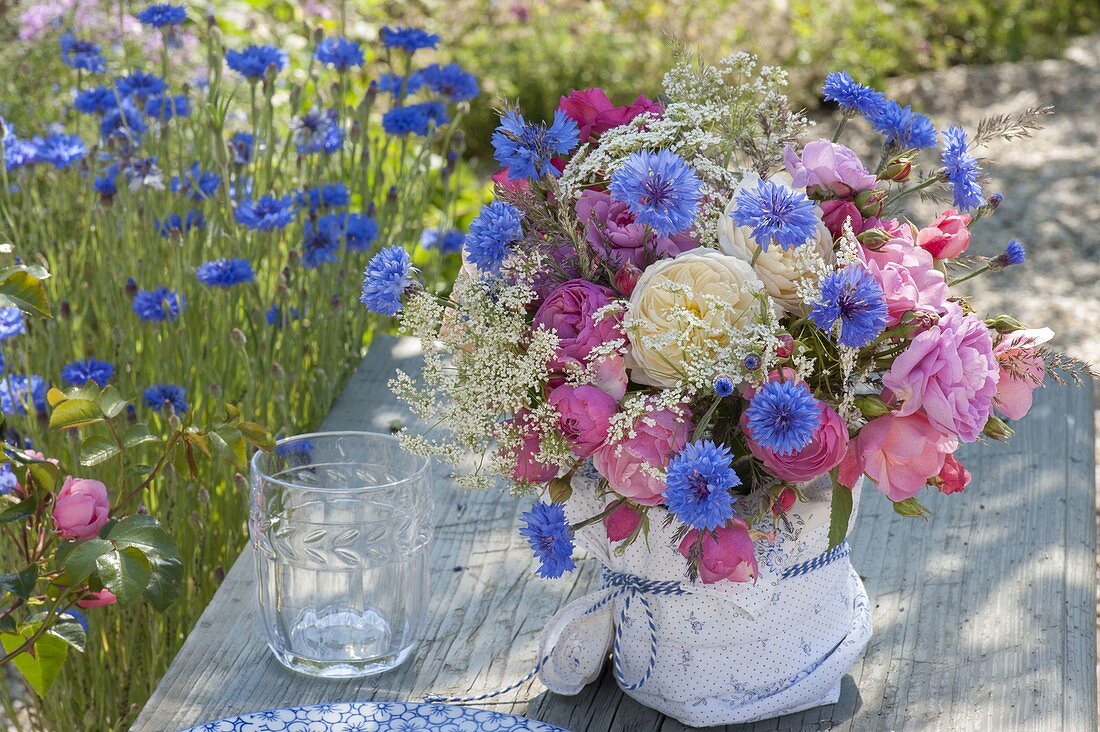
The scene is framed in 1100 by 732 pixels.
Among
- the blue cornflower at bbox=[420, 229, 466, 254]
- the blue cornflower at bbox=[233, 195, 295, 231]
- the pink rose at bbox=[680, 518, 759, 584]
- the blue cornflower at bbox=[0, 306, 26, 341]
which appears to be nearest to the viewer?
the pink rose at bbox=[680, 518, 759, 584]

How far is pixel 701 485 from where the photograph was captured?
2.99ft

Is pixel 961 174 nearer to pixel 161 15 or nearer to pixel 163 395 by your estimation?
pixel 163 395

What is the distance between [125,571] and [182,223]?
1.07 m

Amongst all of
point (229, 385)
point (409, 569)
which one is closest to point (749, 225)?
point (409, 569)

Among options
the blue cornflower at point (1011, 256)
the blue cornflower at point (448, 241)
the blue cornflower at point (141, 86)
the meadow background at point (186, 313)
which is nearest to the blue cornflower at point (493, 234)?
the meadow background at point (186, 313)

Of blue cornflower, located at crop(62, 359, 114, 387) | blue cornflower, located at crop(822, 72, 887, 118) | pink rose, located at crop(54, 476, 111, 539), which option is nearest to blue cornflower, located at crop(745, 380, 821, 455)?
blue cornflower, located at crop(822, 72, 887, 118)

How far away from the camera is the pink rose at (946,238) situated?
1.06 meters

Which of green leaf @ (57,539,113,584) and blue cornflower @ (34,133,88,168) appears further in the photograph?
blue cornflower @ (34,133,88,168)

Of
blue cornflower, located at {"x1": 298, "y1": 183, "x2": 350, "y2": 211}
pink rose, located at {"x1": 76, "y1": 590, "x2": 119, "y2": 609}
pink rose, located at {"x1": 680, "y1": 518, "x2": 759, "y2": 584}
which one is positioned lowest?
pink rose, located at {"x1": 76, "y1": 590, "x2": 119, "y2": 609}

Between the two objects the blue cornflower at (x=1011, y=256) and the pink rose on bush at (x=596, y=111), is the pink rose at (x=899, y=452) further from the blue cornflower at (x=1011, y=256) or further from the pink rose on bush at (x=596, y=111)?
the pink rose on bush at (x=596, y=111)

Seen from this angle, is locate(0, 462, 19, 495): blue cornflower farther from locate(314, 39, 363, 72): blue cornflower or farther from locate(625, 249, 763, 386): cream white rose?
locate(314, 39, 363, 72): blue cornflower

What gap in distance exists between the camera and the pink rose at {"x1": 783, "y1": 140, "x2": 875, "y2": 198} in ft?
3.35

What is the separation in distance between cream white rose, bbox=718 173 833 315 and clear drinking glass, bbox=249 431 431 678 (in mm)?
402

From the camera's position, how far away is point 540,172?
41.7 inches
